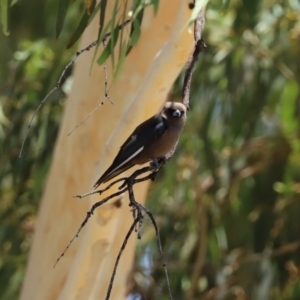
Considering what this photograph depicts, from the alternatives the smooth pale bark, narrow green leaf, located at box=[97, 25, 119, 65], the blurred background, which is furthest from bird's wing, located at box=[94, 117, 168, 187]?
the blurred background

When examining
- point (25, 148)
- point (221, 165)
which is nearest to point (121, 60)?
point (25, 148)

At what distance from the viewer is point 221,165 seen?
266 centimetres

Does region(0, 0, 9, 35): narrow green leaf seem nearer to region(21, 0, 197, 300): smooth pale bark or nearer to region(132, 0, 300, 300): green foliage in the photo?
region(21, 0, 197, 300): smooth pale bark

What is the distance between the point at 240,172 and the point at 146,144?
152cm

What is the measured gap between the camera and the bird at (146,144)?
3.95ft

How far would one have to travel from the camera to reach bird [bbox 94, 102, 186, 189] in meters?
1.21

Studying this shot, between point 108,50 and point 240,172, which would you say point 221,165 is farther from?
point 108,50

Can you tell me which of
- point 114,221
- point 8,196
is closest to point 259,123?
point 8,196

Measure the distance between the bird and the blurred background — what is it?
1.20 meters

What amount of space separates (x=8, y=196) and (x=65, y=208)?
0.87m

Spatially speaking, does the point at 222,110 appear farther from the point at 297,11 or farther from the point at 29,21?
the point at 29,21

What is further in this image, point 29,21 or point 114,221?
point 29,21

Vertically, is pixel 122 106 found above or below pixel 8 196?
below

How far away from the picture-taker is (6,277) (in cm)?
256
